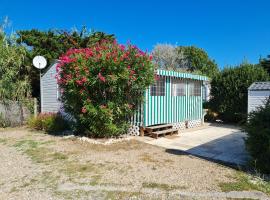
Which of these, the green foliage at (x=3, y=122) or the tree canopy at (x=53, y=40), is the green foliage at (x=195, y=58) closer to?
the tree canopy at (x=53, y=40)

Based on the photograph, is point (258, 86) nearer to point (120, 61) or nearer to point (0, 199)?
point (120, 61)

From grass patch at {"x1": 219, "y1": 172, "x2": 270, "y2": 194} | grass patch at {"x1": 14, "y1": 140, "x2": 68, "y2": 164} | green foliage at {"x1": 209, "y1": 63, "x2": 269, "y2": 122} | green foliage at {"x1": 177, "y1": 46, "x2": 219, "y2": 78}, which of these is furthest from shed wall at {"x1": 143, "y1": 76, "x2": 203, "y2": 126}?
green foliage at {"x1": 177, "y1": 46, "x2": 219, "y2": 78}

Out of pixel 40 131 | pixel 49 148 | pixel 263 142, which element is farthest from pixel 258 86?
pixel 40 131

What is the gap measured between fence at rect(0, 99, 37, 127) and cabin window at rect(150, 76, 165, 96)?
688cm

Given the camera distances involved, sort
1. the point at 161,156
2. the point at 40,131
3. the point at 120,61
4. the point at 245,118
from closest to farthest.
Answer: the point at 245,118
the point at 161,156
the point at 120,61
the point at 40,131

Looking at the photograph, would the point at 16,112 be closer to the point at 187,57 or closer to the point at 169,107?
the point at 169,107

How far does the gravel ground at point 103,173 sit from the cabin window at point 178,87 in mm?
3777

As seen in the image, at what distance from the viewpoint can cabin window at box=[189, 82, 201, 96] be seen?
11.0m

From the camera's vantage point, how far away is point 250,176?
14.4 ft

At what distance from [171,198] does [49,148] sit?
459 cm

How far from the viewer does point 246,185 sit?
3961 mm

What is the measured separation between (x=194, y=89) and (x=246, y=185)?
302 inches

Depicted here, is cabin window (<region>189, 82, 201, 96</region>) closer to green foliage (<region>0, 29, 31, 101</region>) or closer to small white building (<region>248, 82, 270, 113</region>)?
small white building (<region>248, 82, 270, 113</region>)

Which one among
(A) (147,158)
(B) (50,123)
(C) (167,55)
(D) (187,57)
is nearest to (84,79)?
(A) (147,158)
